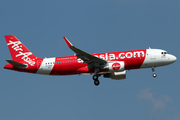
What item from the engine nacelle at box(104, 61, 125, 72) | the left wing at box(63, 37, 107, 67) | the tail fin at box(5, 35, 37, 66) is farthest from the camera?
the tail fin at box(5, 35, 37, 66)

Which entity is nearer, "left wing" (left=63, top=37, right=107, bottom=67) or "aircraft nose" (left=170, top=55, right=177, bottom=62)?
"left wing" (left=63, top=37, right=107, bottom=67)

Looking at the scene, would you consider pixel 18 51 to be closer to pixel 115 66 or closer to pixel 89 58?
pixel 89 58

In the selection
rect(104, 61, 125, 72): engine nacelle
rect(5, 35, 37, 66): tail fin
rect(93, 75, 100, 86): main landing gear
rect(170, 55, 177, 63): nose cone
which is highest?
rect(5, 35, 37, 66): tail fin

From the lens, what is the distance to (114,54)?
52.3 meters

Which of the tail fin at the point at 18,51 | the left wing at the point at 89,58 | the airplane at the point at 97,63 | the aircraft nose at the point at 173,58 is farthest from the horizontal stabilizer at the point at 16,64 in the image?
the aircraft nose at the point at 173,58

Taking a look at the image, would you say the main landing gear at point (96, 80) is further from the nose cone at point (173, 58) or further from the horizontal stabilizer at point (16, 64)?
the nose cone at point (173, 58)

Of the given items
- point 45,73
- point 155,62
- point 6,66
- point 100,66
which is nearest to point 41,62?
point 45,73

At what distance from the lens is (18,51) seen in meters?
55.9

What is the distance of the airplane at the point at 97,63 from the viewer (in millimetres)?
51312

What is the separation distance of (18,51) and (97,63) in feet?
46.1

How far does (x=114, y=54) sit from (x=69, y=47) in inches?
335

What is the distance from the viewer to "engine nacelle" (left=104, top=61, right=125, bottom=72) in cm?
5069

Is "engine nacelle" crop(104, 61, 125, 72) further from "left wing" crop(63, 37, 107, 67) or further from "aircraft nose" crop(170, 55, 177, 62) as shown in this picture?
"aircraft nose" crop(170, 55, 177, 62)

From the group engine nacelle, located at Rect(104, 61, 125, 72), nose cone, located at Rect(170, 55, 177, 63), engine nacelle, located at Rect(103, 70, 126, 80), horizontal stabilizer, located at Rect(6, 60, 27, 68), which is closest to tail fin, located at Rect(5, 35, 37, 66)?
horizontal stabilizer, located at Rect(6, 60, 27, 68)
